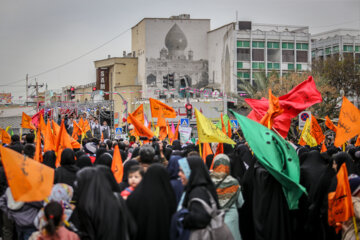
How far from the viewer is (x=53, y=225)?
491cm

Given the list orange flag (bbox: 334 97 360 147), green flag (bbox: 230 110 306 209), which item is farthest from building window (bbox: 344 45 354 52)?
green flag (bbox: 230 110 306 209)

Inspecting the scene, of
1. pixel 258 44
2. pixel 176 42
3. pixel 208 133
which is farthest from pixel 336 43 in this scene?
pixel 208 133

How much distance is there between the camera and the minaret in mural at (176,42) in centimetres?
6016

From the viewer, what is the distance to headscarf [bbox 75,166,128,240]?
5.30 m

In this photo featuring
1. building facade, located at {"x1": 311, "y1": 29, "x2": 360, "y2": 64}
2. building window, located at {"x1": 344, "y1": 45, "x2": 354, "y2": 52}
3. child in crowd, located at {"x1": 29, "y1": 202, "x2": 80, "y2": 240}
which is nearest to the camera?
child in crowd, located at {"x1": 29, "y1": 202, "x2": 80, "y2": 240}

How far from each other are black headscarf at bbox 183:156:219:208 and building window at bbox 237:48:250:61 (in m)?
49.2

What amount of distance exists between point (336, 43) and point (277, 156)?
59543mm

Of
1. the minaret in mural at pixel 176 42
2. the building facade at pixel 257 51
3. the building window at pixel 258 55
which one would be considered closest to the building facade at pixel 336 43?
the building facade at pixel 257 51

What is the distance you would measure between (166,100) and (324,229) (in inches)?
1722

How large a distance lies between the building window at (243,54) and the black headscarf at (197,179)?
1938 inches

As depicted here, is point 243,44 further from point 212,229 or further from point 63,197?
point 212,229

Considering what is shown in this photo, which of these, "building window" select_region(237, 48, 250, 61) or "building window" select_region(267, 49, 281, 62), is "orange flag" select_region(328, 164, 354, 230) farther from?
"building window" select_region(267, 49, 281, 62)

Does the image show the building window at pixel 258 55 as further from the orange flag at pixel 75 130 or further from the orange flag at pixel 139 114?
the orange flag at pixel 139 114

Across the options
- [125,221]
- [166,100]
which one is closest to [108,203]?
[125,221]
